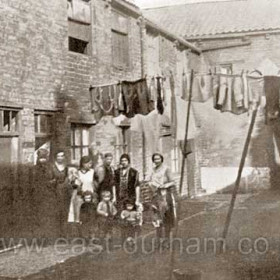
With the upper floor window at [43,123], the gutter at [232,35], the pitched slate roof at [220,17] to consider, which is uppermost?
the pitched slate roof at [220,17]

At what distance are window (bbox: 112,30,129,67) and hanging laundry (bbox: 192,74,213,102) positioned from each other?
15.0 ft

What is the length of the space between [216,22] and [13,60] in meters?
16.6

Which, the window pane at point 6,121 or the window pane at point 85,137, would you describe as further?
the window pane at point 85,137

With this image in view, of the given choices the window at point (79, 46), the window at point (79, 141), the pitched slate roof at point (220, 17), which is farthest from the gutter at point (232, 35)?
the window at point (79, 141)

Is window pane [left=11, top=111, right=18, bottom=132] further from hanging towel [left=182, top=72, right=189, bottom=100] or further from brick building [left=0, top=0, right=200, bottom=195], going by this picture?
hanging towel [left=182, top=72, right=189, bottom=100]

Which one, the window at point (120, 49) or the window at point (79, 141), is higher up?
the window at point (120, 49)

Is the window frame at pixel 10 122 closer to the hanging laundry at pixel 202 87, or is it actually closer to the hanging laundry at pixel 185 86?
the hanging laundry at pixel 185 86

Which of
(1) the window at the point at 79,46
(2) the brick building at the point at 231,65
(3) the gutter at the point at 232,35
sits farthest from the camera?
(3) the gutter at the point at 232,35

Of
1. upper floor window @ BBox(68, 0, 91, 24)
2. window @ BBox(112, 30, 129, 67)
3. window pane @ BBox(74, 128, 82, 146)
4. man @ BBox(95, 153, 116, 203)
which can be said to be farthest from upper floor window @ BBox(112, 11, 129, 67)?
man @ BBox(95, 153, 116, 203)

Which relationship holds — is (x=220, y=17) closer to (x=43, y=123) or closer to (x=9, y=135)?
(x=43, y=123)

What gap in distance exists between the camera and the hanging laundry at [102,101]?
39.1 ft

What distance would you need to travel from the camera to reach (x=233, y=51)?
24828mm

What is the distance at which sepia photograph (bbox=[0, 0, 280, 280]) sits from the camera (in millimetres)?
8930

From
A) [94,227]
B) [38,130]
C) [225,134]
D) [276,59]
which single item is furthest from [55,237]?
[276,59]
